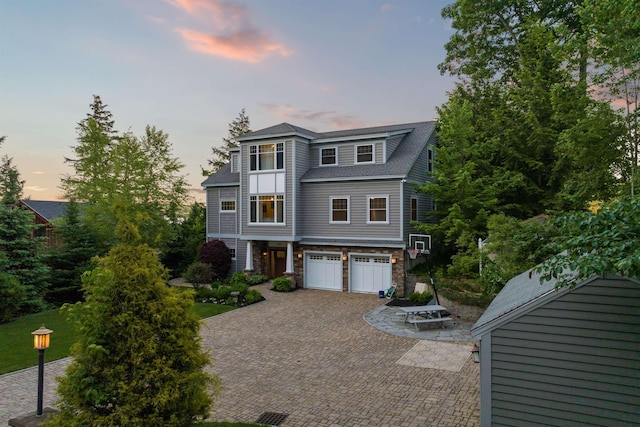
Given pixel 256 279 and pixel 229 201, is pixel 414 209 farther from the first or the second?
pixel 229 201

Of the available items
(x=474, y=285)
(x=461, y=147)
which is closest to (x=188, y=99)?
(x=461, y=147)

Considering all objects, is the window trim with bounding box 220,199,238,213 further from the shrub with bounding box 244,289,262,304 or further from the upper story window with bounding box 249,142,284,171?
the shrub with bounding box 244,289,262,304

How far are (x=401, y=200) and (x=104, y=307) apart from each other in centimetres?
1601

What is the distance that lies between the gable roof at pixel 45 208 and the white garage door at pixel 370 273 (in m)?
24.1

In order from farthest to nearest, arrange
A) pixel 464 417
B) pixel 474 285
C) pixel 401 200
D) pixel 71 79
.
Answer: pixel 401 200 → pixel 71 79 → pixel 474 285 → pixel 464 417

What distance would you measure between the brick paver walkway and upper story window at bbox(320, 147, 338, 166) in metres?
10.3

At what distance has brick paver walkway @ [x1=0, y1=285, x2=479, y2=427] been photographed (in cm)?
777

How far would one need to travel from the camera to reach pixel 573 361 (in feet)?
18.7

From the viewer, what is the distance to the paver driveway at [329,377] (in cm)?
776

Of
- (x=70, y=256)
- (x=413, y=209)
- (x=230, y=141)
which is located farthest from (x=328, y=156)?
(x=230, y=141)

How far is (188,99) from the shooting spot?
21.4m

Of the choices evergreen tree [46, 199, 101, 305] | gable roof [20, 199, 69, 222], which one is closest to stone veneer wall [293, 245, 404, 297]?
evergreen tree [46, 199, 101, 305]

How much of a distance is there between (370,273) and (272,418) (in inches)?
534

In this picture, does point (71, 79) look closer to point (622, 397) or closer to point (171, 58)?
point (171, 58)
